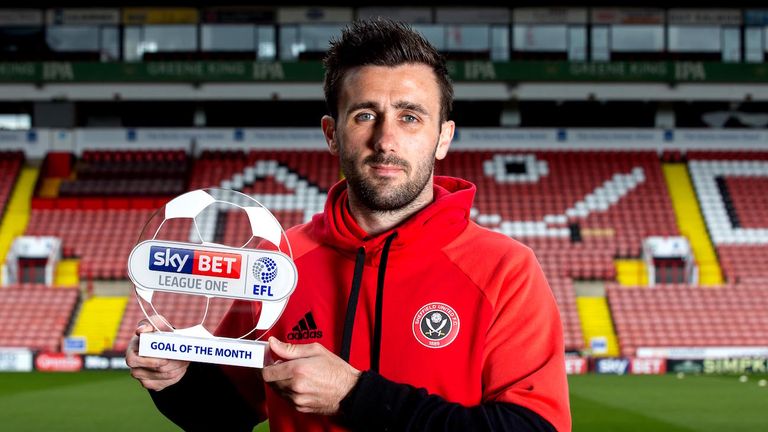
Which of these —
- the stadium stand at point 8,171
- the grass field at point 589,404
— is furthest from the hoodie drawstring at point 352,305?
the stadium stand at point 8,171

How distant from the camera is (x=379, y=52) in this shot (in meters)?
2.28

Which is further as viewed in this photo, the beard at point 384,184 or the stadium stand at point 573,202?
the stadium stand at point 573,202

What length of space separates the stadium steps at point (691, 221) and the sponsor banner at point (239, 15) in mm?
Result: 12058

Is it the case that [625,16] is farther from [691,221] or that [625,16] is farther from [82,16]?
[82,16]

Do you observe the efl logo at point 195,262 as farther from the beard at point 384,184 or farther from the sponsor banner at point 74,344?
the sponsor banner at point 74,344

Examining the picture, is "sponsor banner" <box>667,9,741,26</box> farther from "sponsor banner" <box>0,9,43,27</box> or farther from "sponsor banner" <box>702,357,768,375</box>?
"sponsor banner" <box>0,9,43,27</box>

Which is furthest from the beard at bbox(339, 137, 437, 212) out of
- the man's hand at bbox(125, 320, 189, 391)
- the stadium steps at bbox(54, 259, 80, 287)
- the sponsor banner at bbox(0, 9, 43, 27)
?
the sponsor banner at bbox(0, 9, 43, 27)

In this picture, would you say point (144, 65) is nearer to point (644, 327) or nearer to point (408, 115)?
point (644, 327)

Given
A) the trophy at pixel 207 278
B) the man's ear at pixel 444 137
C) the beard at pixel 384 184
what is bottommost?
the trophy at pixel 207 278

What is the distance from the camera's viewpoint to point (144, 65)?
24484 mm

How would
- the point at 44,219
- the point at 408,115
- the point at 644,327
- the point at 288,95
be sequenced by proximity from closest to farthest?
the point at 408,115 < the point at 644,327 < the point at 44,219 < the point at 288,95

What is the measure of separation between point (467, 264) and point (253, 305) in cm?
57

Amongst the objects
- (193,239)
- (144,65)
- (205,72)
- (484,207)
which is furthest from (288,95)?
(193,239)

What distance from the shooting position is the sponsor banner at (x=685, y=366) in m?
18.6
